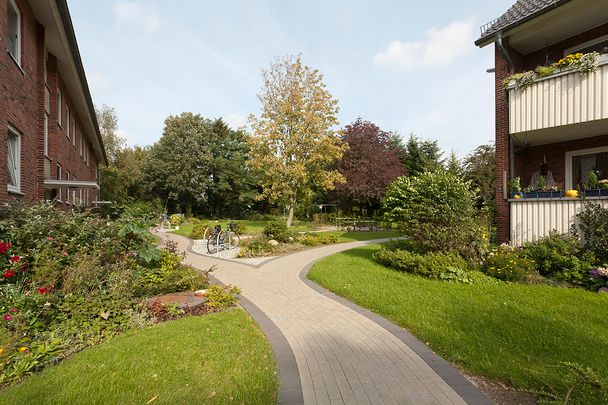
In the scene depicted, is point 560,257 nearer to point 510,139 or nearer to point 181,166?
point 510,139

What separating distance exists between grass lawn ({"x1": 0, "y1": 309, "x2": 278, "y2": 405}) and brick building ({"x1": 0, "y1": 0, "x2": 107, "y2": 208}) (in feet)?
17.0

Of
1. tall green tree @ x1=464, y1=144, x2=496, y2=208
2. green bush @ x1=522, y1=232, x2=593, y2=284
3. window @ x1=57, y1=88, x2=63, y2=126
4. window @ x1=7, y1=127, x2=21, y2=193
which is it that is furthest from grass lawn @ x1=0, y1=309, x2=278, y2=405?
tall green tree @ x1=464, y1=144, x2=496, y2=208

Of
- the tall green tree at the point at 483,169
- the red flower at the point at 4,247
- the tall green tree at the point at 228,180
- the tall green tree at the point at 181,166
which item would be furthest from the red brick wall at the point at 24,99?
the tall green tree at the point at 228,180

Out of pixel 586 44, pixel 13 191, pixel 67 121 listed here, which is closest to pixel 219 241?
pixel 13 191

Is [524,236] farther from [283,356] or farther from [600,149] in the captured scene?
[283,356]

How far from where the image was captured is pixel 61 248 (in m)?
5.45

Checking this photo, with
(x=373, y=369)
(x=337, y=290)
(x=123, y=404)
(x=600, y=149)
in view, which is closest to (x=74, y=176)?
(x=337, y=290)

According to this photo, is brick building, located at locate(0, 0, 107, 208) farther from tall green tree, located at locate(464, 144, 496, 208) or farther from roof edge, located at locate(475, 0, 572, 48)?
tall green tree, located at locate(464, 144, 496, 208)

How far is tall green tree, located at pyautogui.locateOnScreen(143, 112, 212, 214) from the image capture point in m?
38.8

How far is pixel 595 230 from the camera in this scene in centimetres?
667

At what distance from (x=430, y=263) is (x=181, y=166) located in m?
36.9

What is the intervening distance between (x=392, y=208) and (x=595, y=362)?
6096 mm

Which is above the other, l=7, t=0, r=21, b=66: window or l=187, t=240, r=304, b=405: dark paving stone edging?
l=7, t=0, r=21, b=66: window

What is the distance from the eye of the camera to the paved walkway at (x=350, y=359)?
294cm
